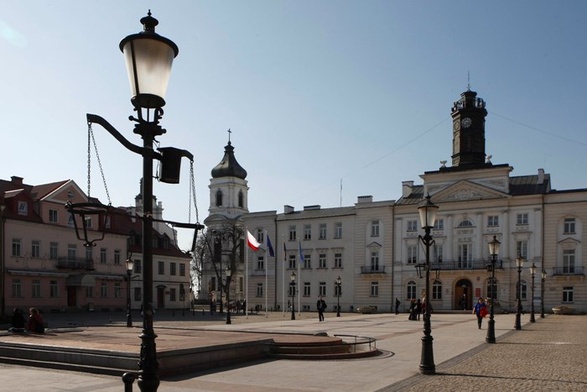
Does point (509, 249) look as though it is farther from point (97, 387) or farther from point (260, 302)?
point (97, 387)


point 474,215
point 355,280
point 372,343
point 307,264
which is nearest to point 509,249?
point 474,215

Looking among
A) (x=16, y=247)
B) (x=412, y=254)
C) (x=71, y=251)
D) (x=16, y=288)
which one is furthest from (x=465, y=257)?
(x=16, y=247)

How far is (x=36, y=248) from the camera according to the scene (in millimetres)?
50344

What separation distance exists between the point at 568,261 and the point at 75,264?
146ft

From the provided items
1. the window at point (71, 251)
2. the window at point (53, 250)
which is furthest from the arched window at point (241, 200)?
the window at point (53, 250)

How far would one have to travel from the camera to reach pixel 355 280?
213ft

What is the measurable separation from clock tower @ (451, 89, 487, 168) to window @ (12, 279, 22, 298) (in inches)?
1694

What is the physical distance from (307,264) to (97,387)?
5674cm

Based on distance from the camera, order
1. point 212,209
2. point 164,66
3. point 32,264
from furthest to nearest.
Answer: point 212,209
point 32,264
point 164,66

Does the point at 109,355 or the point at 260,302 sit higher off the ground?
the point at 109,355

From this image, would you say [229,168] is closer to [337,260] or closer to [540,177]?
[337,260]

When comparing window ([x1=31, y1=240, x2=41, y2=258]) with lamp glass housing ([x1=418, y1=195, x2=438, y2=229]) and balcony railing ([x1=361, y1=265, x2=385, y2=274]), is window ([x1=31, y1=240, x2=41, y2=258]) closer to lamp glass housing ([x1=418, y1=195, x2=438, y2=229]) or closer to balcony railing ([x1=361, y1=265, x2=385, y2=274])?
balcony railing ([x1=361, y1=265, x2=385, y2=274])

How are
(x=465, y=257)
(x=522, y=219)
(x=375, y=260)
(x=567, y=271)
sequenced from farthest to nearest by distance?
(x=375, y=260) → (x=465, y=257) → (x=522, y=219) → (x=567, y=271)

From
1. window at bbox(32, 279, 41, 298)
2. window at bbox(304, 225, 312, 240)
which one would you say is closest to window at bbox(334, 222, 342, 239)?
window at bbox(304, 225, 312, 240)
